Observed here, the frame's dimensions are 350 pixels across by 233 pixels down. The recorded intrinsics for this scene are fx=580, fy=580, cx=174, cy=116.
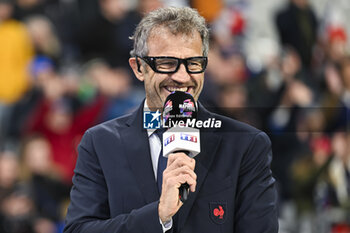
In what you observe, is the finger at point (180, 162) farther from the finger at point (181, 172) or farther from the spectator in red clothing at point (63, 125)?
the spectator in red clothing at point (63, 125)

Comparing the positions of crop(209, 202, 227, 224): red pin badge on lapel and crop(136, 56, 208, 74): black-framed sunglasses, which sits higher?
crop(136, 56, 208, 74): black-framed sunglasses

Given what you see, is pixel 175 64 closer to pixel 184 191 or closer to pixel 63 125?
pixel 184 191

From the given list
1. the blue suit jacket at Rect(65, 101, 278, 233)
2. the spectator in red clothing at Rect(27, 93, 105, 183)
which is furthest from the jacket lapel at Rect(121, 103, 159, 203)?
the spectator in red clothing at Rect(27, 93, 105, 183)

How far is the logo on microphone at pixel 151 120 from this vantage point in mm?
1650

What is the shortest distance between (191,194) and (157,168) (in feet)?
0.46

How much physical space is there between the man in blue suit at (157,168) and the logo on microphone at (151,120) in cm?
2

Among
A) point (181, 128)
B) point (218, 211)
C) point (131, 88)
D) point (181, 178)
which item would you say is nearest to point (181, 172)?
point (181, 178)

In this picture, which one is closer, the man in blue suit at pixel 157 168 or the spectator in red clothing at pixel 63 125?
the man in blue suit at pixel 157 168

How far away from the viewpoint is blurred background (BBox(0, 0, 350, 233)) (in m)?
3.77

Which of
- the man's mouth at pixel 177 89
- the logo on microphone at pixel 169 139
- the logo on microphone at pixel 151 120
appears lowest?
the logo on microphone at pixel 169 139

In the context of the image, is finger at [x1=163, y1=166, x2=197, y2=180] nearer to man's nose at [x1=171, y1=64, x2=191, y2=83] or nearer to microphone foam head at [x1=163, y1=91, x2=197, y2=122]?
microphone foam head at [x1=163, y1=91, x2=197, y2=122]

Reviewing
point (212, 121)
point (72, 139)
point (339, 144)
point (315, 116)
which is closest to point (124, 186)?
point (212, 121)

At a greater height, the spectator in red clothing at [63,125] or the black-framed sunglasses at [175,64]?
the black-framed sunglasses at [175,64]

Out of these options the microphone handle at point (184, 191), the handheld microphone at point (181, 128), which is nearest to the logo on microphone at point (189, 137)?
the handheld microphone at point (181, 128)
